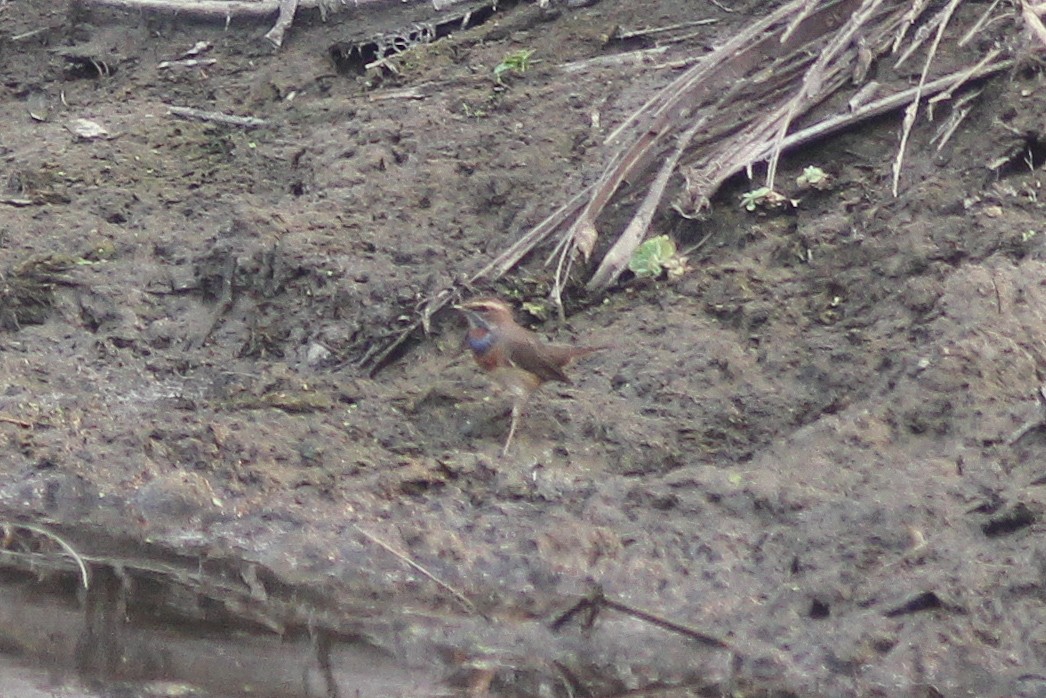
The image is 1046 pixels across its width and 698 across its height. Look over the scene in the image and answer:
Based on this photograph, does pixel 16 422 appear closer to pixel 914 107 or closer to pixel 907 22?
pixel 914 107

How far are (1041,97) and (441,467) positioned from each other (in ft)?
11.5

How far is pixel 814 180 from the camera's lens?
8867 mm

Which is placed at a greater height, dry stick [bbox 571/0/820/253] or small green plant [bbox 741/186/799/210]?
dry stick [bbox 571/0/820/253]

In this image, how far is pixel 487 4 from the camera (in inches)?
433

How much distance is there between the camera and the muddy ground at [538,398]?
21.8 feet

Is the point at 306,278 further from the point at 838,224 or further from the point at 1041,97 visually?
the point at 1041,97

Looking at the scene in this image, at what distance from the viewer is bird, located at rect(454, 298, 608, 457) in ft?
26.0

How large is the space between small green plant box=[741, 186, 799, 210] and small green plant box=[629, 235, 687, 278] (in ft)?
1.42

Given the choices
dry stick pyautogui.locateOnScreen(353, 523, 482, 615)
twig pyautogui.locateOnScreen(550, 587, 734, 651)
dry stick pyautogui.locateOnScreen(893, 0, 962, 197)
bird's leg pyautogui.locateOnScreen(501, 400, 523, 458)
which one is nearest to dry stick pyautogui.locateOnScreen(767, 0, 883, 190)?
dry stick pyautogui.locateOnScreen(893, 0, 962, 197)

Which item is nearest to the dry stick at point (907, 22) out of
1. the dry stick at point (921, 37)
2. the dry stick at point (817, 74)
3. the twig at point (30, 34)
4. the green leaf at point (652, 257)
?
the dry stick at point (921, 37)

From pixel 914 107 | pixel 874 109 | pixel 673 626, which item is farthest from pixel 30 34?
pixel 673 626

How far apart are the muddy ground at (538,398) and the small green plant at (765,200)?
73mm

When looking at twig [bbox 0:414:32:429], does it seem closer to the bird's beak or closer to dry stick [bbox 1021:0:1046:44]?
the bird's beak

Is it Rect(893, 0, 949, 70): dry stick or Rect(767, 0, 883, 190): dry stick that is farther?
Rect(893, 0, 949, 70): dry stick
